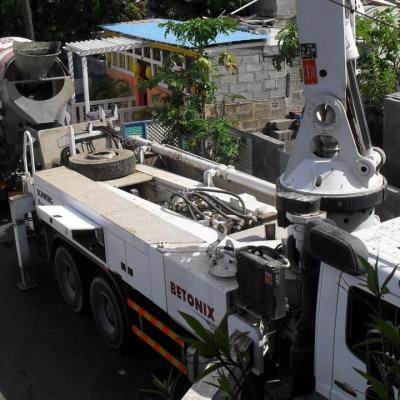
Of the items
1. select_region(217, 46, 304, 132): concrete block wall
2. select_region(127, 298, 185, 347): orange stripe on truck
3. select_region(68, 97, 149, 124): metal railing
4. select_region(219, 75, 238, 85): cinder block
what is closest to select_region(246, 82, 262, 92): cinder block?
select_region(217, 46, 304, 132): concrete block wall

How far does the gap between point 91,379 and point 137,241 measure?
184 cm

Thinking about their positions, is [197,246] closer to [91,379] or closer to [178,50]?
[91,379]

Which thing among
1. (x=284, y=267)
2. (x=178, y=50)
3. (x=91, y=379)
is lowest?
(x=91, y=379)

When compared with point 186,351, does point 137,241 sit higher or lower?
higher

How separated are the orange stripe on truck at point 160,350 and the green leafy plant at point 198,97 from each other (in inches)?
215

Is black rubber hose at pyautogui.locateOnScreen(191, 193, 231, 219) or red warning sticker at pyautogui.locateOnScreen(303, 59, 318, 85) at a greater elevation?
red warning sticker at pyautogui.locateOnScreen(303, 59, 318, 85)

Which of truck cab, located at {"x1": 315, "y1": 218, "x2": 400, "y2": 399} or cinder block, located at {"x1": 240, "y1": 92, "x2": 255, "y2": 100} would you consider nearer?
truck cab, located at {"x1": 315, "y1": 218, "x2": 400, "y2": 399}

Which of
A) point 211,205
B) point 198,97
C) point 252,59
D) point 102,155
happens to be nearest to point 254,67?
point 252,59

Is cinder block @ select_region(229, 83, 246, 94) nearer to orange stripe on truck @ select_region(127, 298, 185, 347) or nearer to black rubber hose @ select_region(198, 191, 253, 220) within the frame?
black rubber hose @ select_region(198, 191, 253, 220)

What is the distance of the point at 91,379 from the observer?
7355 mm

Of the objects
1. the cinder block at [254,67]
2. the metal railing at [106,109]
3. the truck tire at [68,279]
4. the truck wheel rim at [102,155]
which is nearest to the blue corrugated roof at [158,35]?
the cinder block at [254,67]

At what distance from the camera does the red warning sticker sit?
5.32 metres

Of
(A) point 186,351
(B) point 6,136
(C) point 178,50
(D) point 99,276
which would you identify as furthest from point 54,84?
(A) point 186,351

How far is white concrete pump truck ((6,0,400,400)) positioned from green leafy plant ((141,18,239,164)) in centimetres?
400
